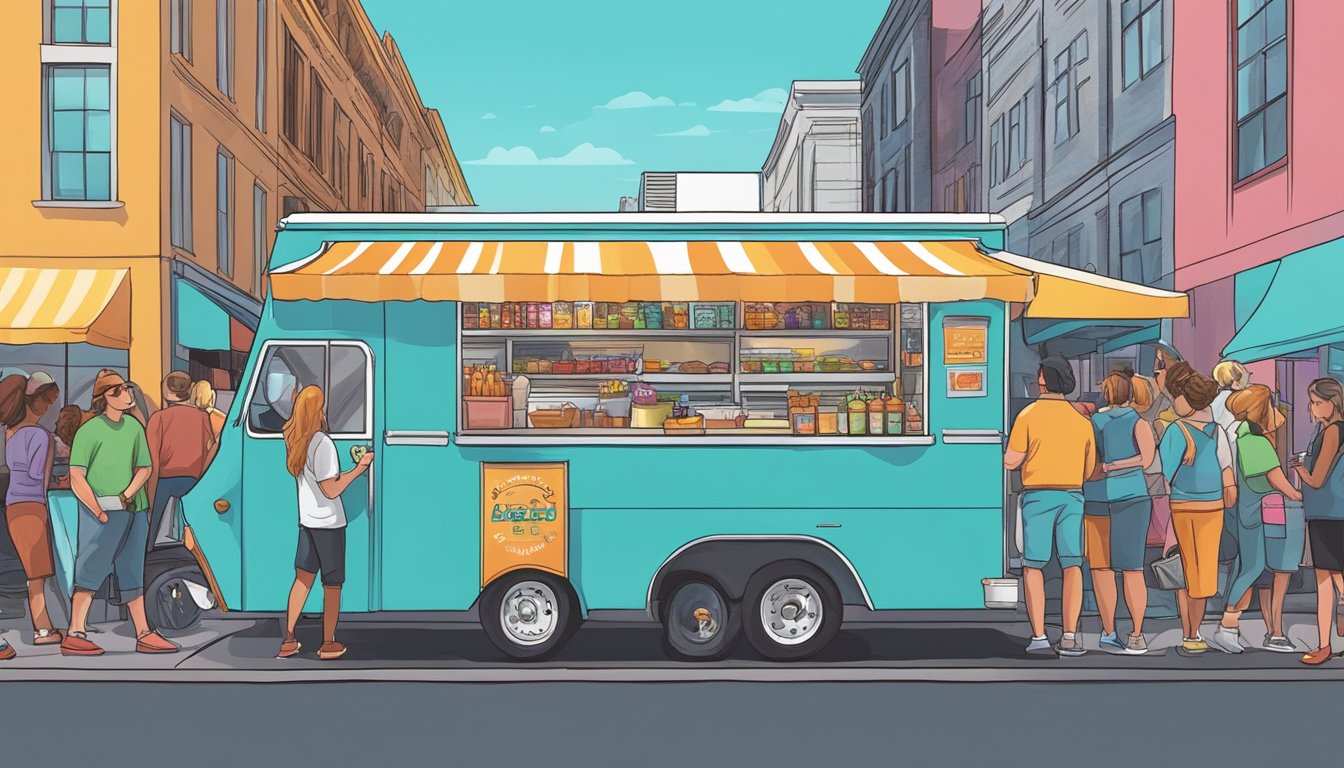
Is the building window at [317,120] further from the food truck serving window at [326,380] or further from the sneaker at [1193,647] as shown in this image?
the sneaker at [1193,647]

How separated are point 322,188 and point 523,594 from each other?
19.0m

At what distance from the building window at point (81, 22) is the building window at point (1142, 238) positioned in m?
14.1

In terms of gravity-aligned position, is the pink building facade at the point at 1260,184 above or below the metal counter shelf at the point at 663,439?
above

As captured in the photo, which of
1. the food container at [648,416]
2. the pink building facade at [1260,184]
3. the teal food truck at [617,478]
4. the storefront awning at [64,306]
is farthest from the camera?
the storefront awning at [64,306]

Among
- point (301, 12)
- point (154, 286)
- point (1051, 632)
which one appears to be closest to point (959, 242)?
point (1051, 632)

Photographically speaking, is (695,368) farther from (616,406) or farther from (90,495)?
(90,495)

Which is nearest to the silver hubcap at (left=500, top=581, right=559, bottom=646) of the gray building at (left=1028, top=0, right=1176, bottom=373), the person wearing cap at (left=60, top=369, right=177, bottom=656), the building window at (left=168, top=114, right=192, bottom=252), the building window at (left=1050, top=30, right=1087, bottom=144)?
the person wearing cap at (left=60, top=369, right=177, bottom=656)

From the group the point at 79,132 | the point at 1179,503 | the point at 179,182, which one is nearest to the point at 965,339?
the point at 1179,503

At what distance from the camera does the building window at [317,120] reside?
2386cm

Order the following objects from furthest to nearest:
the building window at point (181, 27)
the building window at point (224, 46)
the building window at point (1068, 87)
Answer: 1. the building window at point (1068, 87)
2. the building window at point (224, 46)
3. the building window at point (181, 27)

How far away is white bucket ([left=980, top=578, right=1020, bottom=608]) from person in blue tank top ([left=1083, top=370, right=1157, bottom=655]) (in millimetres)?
963

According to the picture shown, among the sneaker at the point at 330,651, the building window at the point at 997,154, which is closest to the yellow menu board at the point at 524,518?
the sneaker at the point at 330,651

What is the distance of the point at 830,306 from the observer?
9.29 m

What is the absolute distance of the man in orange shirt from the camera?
7.99m
